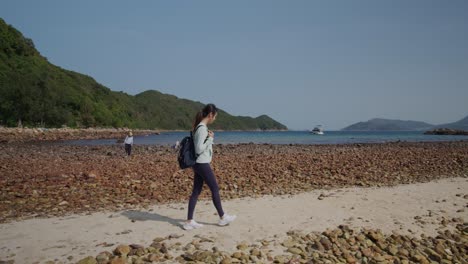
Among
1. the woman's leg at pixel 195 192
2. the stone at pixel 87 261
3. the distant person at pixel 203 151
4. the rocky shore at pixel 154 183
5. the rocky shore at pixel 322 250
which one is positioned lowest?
the rocky shore at pixel 322 250

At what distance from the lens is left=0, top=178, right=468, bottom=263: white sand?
5637 mm

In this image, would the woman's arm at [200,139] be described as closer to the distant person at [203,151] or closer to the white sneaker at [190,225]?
the distant person at [203,151]

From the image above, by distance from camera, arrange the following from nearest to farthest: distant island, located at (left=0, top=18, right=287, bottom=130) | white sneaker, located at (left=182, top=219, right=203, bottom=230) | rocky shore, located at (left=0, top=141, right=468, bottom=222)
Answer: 1. white sneaker, located at (left=182, top=219, right=203, bottom=230)
2. rocky shore, located at (left=0, top=141, right=468, bottom=222)
3. distant island, located at (left=0, top=18, right=287, bottom=130)

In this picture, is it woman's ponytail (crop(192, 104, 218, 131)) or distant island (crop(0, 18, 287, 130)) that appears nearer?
woman's ponytail (crop(192, 104, 218, 131))

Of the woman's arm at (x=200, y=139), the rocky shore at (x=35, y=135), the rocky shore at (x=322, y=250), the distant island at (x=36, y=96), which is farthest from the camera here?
the distant island at (x=36, y=96)

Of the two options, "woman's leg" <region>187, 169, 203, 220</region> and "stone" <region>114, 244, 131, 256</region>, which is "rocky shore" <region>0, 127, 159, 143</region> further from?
"stone" <region>114, 244, 131, 256</region>

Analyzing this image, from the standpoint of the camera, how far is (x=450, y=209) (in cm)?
841

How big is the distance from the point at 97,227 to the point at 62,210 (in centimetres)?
224

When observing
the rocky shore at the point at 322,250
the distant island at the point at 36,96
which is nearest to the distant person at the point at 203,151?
the rocky shore at the point at 322,250

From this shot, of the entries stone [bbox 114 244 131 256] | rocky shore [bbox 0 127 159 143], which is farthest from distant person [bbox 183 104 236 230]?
rocky shore [bbox 0 127 159 143]

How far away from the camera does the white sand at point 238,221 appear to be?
5637mm

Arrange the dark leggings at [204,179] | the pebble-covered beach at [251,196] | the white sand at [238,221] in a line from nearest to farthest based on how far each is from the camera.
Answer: the pebble-covered beach at [251,196] < the white sand at [238,221] < the dark leggings at [204,179]

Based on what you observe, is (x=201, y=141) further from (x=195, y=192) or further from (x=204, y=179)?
(x=195, y=192)

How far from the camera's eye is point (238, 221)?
22.9 feet
